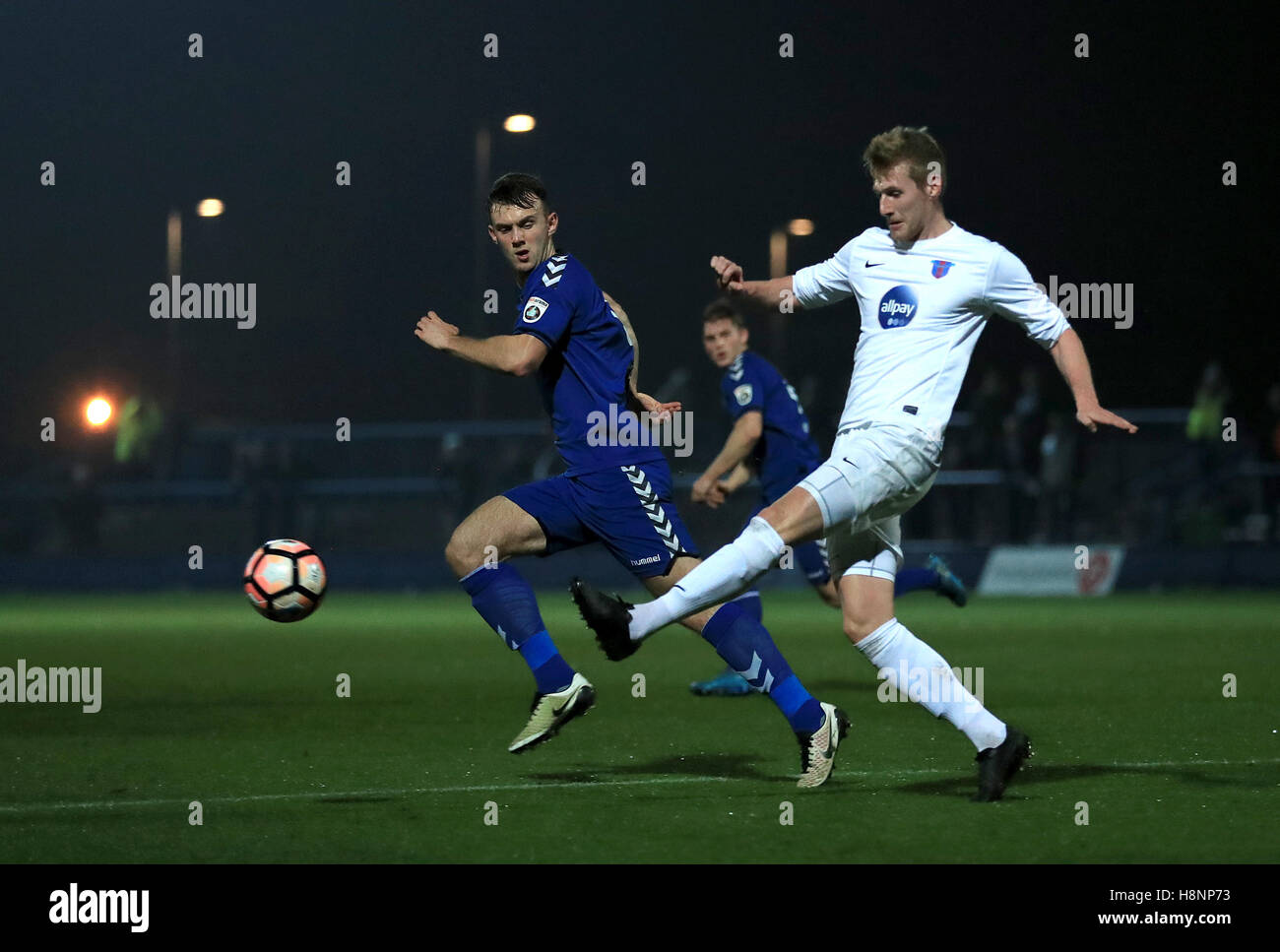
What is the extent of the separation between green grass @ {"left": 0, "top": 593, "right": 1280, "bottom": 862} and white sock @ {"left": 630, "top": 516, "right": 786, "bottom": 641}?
2.23 feet

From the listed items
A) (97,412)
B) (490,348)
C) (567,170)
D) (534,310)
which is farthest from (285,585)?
(567,170)

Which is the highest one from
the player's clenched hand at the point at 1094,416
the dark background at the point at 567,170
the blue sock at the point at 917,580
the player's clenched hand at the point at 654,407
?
the dark background at the point at 567,170

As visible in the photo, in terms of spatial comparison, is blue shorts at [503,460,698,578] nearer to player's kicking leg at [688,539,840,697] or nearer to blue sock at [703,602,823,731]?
blue sock at [703,602,823,731]

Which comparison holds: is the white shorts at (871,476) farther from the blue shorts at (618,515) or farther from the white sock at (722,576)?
the blue shorts at (618,515)

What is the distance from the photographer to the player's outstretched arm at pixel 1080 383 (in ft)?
19.3

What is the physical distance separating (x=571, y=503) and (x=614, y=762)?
3.76 ft

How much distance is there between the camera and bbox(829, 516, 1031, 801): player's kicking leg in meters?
6.08

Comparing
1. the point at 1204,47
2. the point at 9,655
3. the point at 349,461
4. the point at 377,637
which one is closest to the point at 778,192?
the point at 1204,47

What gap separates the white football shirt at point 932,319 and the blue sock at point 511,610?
1431mm

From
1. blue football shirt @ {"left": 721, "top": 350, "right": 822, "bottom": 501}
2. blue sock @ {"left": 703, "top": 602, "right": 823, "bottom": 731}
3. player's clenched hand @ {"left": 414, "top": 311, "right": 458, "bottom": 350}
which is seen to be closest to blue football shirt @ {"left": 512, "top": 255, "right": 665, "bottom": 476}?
player's clenched hand @ {"left": 414, "top": 311, "right": 458, "bottom": 350}

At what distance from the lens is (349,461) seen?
2628 cm

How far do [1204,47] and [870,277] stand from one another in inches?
932

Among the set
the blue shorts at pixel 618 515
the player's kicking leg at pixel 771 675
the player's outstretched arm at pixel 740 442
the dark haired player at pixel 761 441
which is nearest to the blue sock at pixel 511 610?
the blue shorts at pixel 618 515
